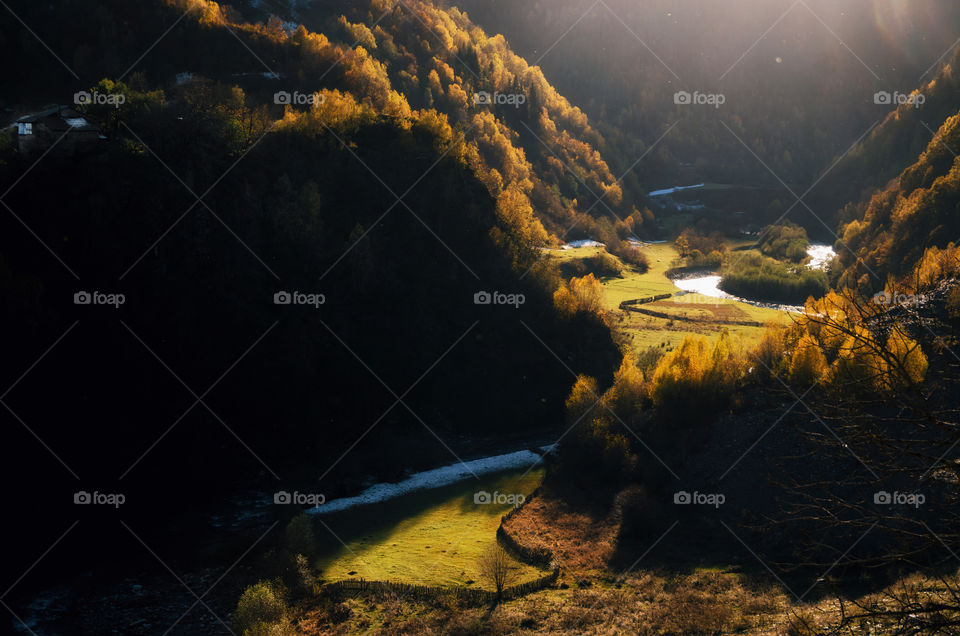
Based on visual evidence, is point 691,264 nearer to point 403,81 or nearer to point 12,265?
point 403,81

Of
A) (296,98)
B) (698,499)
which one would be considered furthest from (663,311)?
(698,499)

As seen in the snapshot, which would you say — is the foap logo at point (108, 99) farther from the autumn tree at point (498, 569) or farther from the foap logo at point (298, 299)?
the autumn tree at point (498, 569)

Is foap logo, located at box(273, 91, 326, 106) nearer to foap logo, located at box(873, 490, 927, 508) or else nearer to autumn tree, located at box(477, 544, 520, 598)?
autumn tree, located at box(477, 544, 520, 598)

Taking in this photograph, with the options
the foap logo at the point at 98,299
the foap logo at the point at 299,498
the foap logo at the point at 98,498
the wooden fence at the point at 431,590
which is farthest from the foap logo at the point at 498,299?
the wooden fence at the point at 431,590

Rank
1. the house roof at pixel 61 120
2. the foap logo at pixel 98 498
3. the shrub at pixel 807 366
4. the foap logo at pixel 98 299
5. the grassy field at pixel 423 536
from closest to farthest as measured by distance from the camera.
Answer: the grassy field at pixel 423 536 → the foap logo at pixel 98 498 → the shrub at pixel 807 366 → the foap logo at pixel 98 299 → the house roof at pixel 61 120

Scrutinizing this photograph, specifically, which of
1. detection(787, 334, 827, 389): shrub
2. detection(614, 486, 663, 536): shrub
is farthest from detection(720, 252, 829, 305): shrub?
detection(614, 486, 663, 536): shrub

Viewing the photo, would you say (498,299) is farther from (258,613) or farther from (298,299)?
(258,613)
